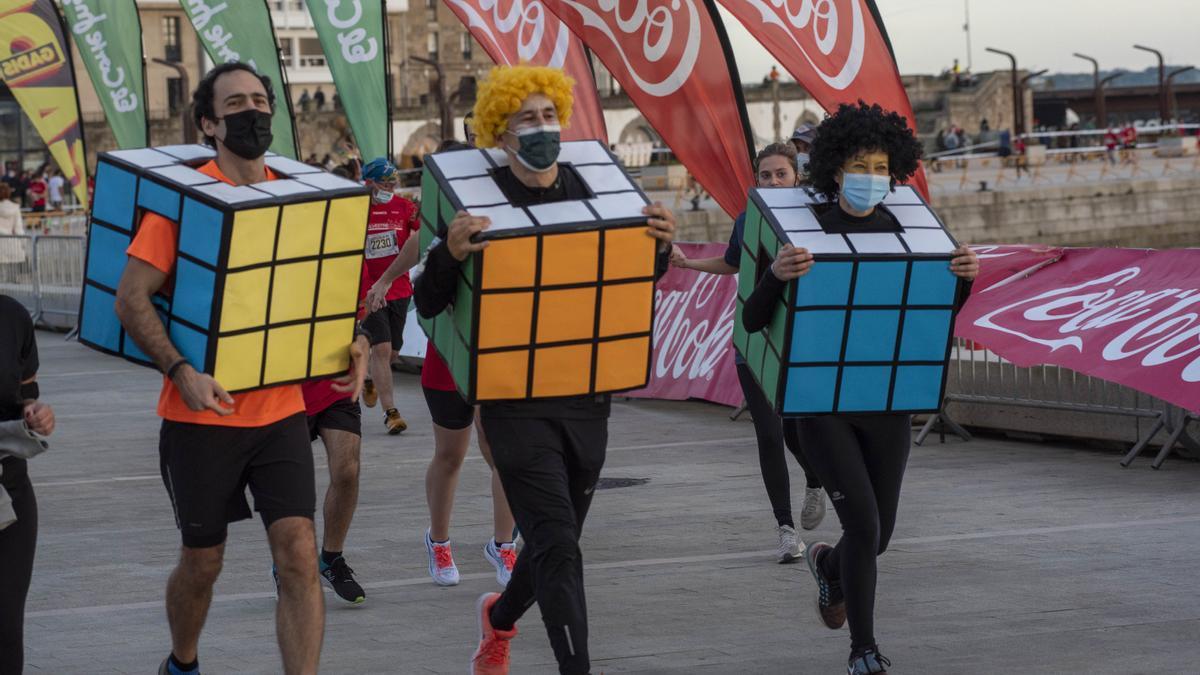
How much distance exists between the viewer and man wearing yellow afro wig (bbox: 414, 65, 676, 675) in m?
5.33

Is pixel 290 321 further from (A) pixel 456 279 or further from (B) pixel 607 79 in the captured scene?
(B) pixel 607 79

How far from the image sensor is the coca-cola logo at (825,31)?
408 inches

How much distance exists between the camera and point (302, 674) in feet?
17.6

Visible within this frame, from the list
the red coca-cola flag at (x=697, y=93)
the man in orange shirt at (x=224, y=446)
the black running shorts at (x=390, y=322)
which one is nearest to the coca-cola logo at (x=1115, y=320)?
the red coca-cola flag at (x=697, y=93)

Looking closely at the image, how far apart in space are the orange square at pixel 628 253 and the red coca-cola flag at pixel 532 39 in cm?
742

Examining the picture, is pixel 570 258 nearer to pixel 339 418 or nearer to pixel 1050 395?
pixel 339 418

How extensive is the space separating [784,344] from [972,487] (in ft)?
14.7

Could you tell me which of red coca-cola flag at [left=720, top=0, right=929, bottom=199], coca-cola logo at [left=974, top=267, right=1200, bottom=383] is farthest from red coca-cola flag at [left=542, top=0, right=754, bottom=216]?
coca-cola logo at [left=974, top=267, right=1200, bottom=383]

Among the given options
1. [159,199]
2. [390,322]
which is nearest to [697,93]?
[390,322]

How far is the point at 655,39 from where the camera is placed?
36.1 ft

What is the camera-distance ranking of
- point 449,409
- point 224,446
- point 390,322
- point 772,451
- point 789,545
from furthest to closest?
point 390,322, point 772,451, point 789,545, point 449,409, point 224,446

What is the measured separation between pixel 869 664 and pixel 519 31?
819cm

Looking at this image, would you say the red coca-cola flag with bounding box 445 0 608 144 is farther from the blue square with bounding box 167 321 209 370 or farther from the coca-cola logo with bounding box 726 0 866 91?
the blue square with bounding box 167 321 209 370

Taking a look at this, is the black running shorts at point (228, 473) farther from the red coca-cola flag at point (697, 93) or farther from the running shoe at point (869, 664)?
the red coca-cola flag at point (697, 93)
